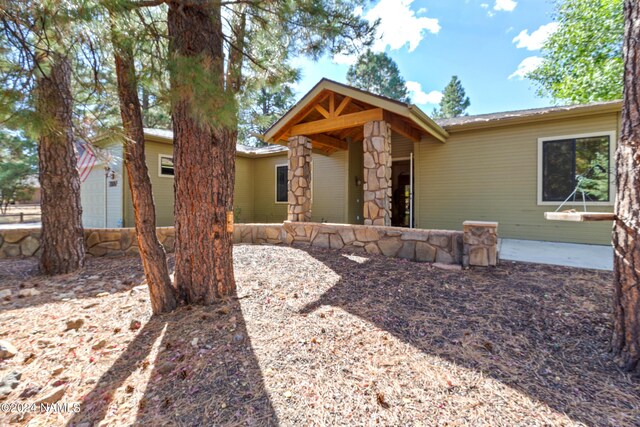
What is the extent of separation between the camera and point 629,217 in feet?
6.11

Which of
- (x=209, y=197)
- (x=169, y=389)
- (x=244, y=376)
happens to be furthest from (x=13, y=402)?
(x=209, y=197)

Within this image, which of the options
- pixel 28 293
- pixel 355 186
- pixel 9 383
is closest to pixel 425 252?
pixel 9 383

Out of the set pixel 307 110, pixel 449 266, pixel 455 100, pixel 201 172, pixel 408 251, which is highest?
pixel 455 100

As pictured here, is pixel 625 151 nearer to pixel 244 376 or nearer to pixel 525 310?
pixel 525 310

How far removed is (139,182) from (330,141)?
239 inches

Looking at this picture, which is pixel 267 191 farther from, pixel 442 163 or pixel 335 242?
pixel 442 163

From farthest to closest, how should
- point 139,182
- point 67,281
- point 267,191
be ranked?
point 267,191 < point 67,281 < point 139,182

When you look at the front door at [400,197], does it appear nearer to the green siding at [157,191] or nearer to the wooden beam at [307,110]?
the wooden beam at [307,110]

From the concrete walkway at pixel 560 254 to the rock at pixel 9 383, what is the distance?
17.8 ft

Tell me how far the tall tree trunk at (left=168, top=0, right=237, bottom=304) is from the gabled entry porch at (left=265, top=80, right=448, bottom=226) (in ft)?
11.3

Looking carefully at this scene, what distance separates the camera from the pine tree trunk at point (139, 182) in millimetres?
2480

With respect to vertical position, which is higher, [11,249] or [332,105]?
[332,105]

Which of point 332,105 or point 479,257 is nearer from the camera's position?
point 479,257

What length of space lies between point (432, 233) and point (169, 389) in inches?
154
